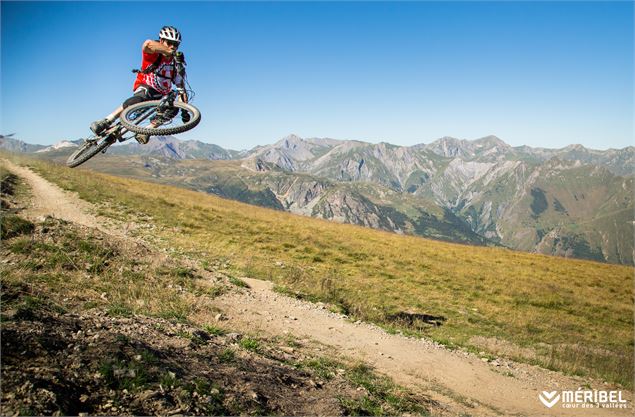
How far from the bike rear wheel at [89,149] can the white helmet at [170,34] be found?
12.1 feet

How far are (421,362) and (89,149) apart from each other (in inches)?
506

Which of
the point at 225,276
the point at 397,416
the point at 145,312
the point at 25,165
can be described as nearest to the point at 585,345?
the point at 397,416

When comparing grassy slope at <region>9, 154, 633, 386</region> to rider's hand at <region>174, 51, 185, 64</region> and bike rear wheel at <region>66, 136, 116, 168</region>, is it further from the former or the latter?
rider's hand at <region>174, 51, 185, 64</region>

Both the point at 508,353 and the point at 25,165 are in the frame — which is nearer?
the point at 508,353

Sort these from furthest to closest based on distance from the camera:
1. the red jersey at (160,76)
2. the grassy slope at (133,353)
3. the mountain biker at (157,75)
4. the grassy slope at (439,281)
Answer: the grassy slope at (439,281), the red jersey at (160,76), the mountain biker at (157,75), the grassy slope at (133,353)

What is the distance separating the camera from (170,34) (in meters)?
9.22

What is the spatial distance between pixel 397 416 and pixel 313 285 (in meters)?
11.2

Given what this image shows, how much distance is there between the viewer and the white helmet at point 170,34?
917cm

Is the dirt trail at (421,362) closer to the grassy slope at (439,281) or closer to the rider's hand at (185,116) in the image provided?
the grassy slope at (439,281)

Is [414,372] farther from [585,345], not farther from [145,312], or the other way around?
[585,345]

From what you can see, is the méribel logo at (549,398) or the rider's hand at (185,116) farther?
the méribel logo at (549,398)

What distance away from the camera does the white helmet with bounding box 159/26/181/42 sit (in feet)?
30.1

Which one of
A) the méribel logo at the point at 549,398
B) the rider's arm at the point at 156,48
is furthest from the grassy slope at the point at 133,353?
the rider's arm at the point at 156,48

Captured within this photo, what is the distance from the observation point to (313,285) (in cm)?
1920
